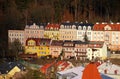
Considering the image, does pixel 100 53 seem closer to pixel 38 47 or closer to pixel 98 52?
pixel 98 52

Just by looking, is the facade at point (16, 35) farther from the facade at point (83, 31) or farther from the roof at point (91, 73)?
the roof at point (91, 73)

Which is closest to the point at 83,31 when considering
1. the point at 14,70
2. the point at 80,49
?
the point at 80,49

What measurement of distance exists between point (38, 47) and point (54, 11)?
5.13 metres

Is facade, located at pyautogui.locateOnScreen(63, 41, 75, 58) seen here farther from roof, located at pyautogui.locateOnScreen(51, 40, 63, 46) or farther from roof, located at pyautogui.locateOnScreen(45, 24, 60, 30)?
roof, located at pyautogui.locateOnScreen(45, 24, 60, 30)

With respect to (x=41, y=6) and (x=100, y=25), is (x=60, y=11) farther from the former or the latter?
(x=100, y=25)

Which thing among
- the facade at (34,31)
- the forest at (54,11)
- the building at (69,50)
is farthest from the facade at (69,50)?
the forest at (54,11)

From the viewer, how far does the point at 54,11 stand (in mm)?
28641

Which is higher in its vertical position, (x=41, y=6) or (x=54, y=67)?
(x=41, y=6)

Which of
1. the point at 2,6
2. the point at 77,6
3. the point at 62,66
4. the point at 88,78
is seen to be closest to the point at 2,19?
the point at 2,6

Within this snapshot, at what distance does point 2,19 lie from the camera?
27078 millimetres

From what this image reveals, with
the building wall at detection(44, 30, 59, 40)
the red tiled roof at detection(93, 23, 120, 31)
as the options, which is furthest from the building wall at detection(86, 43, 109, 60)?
the building wall at detection(44, 30, 59, 40)

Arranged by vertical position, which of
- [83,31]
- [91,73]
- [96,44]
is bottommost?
[96,44]

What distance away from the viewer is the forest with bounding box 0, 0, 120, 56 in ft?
89.3

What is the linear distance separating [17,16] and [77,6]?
13.9 feet
